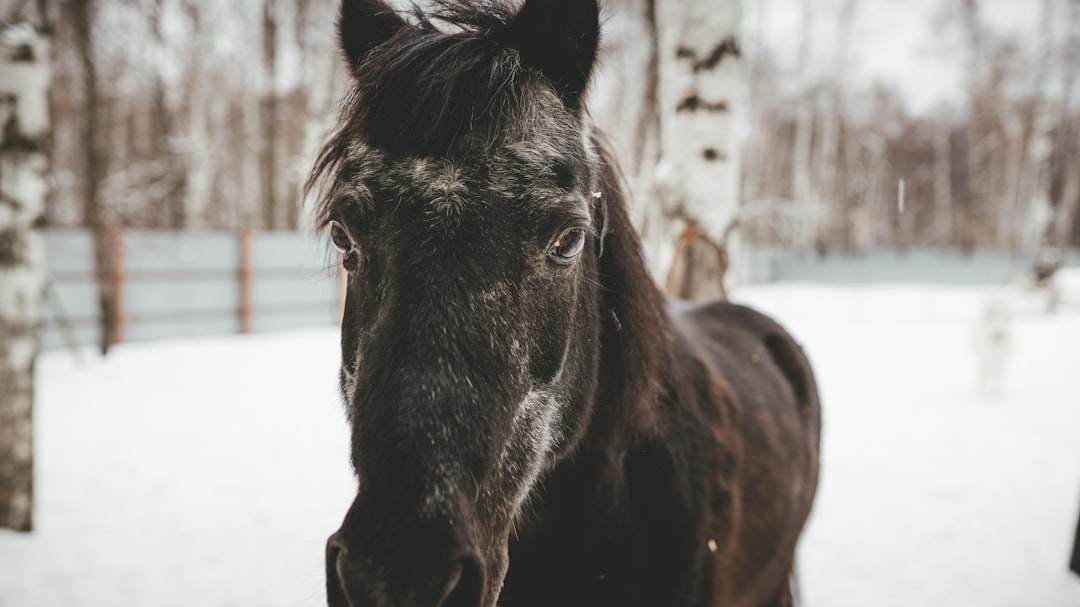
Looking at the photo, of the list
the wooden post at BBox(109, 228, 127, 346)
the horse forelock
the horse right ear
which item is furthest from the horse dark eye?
the wooden post at BBox(109, 228, 127, 346)

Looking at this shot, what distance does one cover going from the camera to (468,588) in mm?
1051

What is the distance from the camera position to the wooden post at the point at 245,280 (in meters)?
12.4

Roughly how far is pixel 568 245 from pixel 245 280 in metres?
12.6

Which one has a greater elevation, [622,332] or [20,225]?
[20,225]

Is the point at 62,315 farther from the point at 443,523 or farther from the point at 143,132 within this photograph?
the point at 143,132

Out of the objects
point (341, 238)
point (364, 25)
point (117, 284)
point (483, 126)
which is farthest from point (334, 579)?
point (117, 284)

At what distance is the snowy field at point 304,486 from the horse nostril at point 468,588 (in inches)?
21.3

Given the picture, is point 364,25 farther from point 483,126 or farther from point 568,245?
point 568,245

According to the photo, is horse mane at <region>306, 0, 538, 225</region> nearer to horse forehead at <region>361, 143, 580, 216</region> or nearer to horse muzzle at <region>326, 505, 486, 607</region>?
horse forehead at <region>361, 143, 580, 216</region>

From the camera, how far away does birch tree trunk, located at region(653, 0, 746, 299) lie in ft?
13.5

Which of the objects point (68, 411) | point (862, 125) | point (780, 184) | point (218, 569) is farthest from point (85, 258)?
point (862, 125)

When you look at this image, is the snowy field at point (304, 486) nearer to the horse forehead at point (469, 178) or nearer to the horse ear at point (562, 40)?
the horse forehead at point (469, 178)

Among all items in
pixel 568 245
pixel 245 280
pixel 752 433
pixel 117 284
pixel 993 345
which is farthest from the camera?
pixel 245 280

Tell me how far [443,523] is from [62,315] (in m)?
10.7
